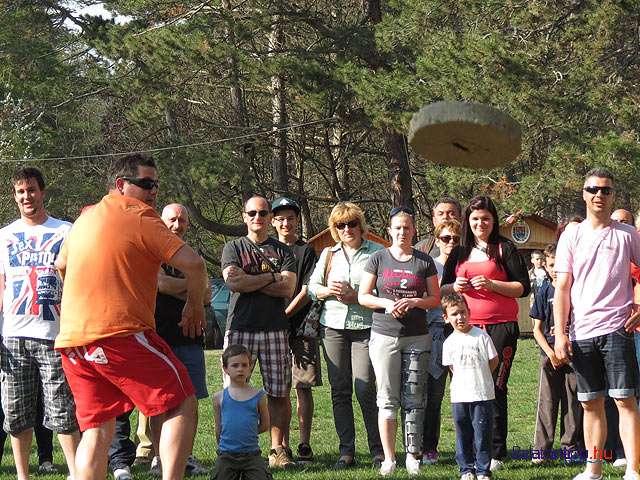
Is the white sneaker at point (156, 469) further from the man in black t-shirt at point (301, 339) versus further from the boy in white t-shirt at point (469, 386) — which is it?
the boy in white t-shirt at point (469, 386)

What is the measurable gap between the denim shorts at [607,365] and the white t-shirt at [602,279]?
0.19ft

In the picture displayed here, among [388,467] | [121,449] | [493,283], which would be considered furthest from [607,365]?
[121,449]

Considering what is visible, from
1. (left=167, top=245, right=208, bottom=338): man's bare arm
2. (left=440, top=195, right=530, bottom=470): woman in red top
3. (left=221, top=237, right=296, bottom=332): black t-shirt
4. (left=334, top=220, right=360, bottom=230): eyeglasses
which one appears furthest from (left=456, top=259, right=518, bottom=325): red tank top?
(left=167, top=245, right=208, bottom=338): man's bare arm

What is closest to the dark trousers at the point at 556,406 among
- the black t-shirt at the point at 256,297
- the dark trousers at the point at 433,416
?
the dark trousers at the point at 433,416

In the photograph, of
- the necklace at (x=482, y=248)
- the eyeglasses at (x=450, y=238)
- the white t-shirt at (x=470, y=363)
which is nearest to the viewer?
the white t-shirt at (x=470, y=363)

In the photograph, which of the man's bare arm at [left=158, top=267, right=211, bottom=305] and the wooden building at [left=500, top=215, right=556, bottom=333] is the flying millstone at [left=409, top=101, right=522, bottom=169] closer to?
the man's bare arm at [left=158, top=267, right=211, bottom=305]

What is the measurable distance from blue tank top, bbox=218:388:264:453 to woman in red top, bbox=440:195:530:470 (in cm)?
200

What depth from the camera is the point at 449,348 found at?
646 cm

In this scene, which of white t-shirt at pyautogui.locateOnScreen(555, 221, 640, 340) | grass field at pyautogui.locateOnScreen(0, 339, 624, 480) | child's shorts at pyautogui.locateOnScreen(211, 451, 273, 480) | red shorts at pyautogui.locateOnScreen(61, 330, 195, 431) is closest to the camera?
red shorts at pyautogui.locateOnScreen(61, 330, 195, 431)

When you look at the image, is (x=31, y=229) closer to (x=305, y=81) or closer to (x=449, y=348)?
(x=449, y=348)

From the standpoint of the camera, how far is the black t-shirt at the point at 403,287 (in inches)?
268

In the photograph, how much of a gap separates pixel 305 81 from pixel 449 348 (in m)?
14.7

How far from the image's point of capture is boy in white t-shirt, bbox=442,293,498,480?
611cm

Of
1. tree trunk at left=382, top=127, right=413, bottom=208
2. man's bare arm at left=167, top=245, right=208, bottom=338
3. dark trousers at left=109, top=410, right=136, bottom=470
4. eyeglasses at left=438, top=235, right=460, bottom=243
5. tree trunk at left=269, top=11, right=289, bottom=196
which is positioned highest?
tree trunk at left=269, top=11, right=289, bottom=196
